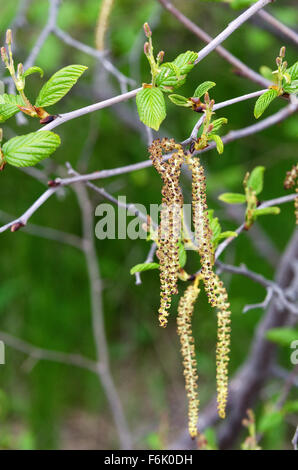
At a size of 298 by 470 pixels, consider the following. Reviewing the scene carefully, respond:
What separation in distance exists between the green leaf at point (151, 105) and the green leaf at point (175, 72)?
0.02 m

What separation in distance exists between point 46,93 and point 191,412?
0.41 meters

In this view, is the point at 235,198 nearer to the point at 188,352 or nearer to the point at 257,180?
the point at 257,180

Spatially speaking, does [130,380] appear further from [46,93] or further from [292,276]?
[46,93]

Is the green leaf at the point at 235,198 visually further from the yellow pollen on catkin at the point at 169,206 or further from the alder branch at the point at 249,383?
the alder branch at the point at 249,383

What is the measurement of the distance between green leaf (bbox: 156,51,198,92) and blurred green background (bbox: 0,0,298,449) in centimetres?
171

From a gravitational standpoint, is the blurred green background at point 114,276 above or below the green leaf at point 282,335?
above

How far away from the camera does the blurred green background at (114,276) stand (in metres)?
2.49

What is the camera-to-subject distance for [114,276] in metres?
2.79

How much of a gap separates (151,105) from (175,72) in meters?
0.04

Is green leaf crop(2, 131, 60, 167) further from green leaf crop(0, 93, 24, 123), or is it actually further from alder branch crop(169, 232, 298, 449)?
alder branch crop(169, 232, 298, 449)

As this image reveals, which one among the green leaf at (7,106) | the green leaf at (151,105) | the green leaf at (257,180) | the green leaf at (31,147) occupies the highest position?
the green leaf at (257,180)

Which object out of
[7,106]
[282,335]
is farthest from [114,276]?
[7,106]

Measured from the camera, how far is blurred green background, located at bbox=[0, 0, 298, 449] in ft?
8.17

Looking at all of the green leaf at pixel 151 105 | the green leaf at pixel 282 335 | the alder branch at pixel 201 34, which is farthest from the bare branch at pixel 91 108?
the green leaf at pixel 282 335
